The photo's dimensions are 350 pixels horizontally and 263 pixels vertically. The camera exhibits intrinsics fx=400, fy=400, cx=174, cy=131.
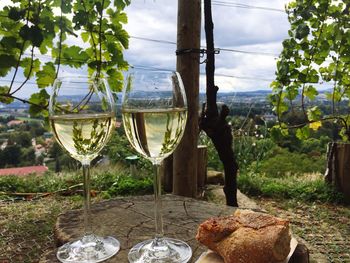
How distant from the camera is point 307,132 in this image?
4465mm

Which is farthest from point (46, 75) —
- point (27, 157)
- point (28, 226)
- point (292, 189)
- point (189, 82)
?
point (292, 189)

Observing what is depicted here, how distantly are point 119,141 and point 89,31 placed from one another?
2.97 m

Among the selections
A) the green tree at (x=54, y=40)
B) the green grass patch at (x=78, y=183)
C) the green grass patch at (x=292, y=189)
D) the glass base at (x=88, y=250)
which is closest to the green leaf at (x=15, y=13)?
the green tree at (x=54, y=40)

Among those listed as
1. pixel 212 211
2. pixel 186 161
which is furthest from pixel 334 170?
pixel 212 211

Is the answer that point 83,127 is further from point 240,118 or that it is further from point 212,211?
point 240,118

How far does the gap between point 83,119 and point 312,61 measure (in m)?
3.62

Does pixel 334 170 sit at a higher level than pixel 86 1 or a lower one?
lower

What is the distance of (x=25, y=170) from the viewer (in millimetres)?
5418

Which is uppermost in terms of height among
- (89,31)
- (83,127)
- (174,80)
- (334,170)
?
(89,31)

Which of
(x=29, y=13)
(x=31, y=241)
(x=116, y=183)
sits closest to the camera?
(x=29, y=13)

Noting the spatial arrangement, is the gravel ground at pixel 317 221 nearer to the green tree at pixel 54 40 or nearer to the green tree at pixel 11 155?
the green tree at pixel 54 40

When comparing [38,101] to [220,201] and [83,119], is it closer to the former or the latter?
[220,201]

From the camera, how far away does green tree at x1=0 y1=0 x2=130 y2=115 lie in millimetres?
2956

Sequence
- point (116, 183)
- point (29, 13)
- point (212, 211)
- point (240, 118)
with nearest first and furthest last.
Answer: point (212, 211) → point (29, 13) → point (116, 183) → point (240, 118)
